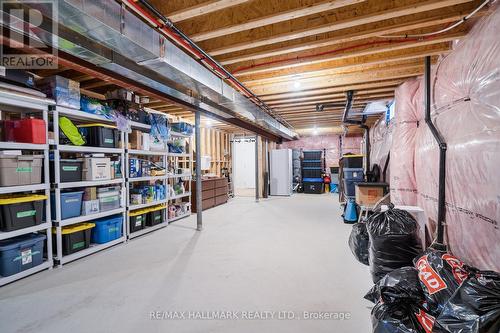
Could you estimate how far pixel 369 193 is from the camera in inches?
162

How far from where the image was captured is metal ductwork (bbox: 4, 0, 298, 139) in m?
1.58

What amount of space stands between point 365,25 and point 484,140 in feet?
4.87

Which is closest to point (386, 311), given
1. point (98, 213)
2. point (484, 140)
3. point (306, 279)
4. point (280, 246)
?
point (306, 279)

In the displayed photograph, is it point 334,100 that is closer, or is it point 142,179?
point 142,179

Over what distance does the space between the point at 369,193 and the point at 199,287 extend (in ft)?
10.7

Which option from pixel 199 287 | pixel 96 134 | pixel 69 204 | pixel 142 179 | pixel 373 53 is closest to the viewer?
pixel 199 287

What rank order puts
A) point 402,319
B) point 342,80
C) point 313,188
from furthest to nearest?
point 313,188 → point 342,80 → point 402,319

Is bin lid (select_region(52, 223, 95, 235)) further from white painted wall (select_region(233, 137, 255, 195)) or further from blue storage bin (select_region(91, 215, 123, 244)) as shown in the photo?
white painted wall (select_region(233, 137, 255, 195))

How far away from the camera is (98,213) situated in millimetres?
3268

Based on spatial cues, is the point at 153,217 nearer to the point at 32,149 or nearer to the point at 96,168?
the point at 96,168

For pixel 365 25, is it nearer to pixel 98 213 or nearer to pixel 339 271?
pixel 339 271

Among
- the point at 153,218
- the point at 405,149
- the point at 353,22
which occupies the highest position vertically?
the point at 353,22

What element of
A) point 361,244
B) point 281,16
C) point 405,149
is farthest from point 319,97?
point 361,244

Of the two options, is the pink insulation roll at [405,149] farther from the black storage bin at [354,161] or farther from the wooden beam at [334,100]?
the black storage bin at [354,161]
